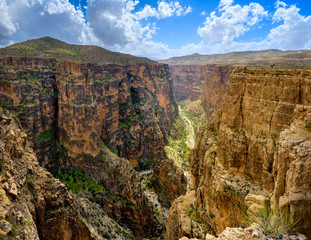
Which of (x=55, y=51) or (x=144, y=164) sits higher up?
(x=55, y=51)

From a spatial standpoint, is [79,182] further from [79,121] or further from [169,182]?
[169,182]

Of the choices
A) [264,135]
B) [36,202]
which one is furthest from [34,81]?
[264,135]

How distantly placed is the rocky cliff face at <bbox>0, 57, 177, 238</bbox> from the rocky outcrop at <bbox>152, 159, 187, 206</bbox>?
9335mm

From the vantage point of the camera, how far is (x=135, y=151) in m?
77.6

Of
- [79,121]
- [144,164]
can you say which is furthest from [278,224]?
[144,164]

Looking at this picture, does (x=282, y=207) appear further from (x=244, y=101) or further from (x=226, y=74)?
(x=226, y=74)

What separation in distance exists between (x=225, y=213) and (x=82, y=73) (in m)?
52.2

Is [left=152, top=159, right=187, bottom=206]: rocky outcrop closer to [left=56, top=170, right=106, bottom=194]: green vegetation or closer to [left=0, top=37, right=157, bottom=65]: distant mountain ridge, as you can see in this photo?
[left=56, top=170, right=106, bottom=194]: green vegetation

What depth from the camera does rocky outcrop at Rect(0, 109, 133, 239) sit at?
50.6ft

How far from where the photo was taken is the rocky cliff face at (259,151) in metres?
13.6

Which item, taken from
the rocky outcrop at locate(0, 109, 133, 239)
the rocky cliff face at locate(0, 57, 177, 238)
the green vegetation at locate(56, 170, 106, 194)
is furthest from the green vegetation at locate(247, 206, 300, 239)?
the green vegetation at locate(56, 170, 106, 194)

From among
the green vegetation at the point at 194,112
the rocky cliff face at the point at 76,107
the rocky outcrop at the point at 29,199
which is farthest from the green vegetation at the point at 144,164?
the green vegetation at the point at 194,112

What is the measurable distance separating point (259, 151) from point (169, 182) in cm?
4028

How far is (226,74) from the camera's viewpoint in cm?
10944
